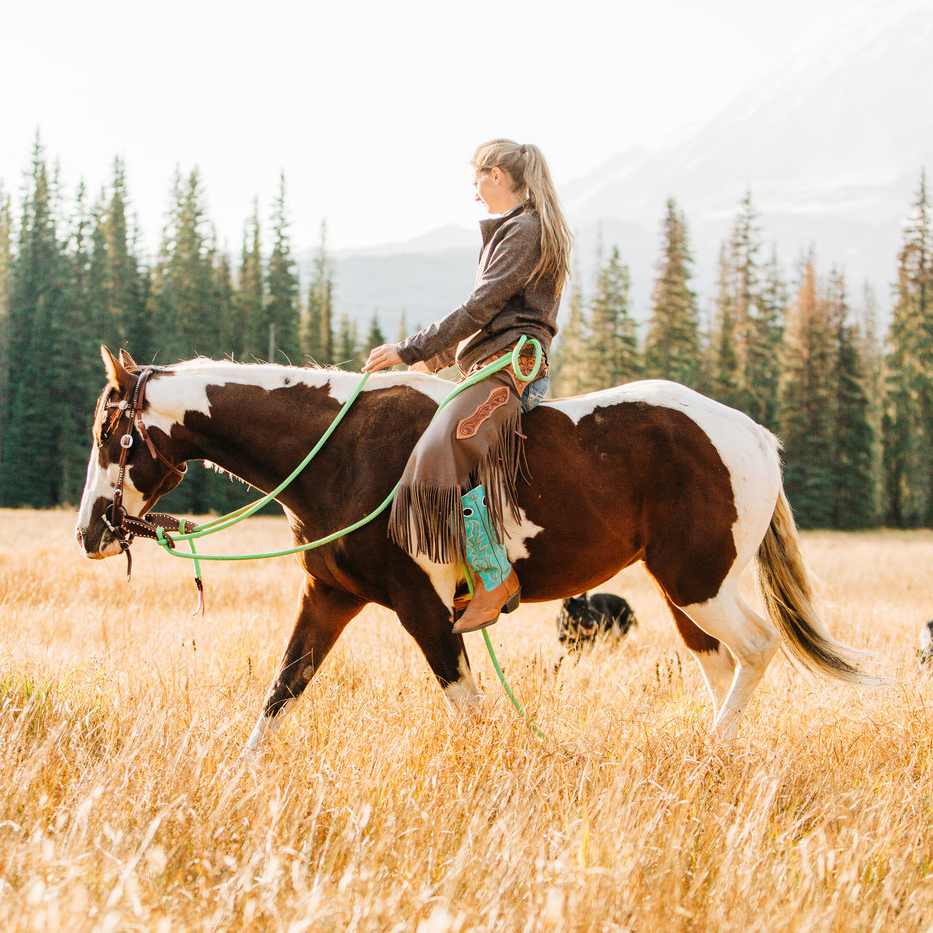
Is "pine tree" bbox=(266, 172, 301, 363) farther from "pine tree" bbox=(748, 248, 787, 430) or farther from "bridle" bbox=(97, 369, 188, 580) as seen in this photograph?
"bridle" bbox=(97, 369, 188, 580)

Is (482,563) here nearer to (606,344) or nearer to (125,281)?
(606,344)

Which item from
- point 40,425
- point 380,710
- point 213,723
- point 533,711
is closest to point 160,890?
point 213,723

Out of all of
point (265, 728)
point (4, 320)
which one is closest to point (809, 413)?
point (4, 320)

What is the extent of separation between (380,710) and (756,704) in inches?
91.4

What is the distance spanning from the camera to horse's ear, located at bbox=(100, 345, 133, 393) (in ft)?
14.0

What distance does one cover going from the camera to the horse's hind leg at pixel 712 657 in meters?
4.95

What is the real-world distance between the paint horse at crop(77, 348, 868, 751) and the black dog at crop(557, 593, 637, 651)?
2833mm

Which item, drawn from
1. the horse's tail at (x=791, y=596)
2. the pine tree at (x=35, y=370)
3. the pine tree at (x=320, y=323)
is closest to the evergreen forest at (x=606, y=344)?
the pine tree at (x=35, y=370)

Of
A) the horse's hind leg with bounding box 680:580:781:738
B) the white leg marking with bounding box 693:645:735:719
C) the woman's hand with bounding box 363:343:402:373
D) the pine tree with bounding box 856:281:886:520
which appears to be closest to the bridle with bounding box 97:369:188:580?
the woman's hand with bounding box 363:343:402:373

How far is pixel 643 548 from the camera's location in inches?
182

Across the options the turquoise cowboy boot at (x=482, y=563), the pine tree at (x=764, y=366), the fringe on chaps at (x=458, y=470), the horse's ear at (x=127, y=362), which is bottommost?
the turquoise cowboy boot at (x=482, y=563)

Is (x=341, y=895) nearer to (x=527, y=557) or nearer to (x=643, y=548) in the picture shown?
(x=527, y=557)

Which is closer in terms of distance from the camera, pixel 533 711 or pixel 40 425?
pixel 533 711

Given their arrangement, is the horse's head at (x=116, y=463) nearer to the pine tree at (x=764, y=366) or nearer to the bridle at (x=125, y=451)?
the bridle at (x=125, y=451)
